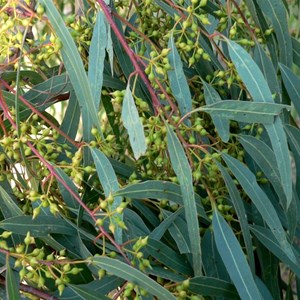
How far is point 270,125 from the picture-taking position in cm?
116

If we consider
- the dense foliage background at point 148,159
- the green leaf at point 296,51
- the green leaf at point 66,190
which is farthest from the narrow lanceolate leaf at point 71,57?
the green leaf at point 296,51

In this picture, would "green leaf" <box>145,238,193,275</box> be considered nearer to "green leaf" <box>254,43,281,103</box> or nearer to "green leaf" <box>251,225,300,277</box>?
"green leaf" <box>251,225,300,277</box>

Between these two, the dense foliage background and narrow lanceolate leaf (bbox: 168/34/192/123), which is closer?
the dense foliage background

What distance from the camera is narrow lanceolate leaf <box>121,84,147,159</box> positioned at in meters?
1.03

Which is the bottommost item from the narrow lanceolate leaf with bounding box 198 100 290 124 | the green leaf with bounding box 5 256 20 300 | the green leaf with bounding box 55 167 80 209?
the green leaf with bounding box 5 256 20 300

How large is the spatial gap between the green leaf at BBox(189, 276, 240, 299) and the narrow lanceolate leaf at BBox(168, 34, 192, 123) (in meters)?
0.26

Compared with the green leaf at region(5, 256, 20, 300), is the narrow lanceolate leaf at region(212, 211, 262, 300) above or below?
below

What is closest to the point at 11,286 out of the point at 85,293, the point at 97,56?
the point at 85,293

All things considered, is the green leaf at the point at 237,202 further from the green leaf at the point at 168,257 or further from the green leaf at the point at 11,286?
the green leaf at the point at 11,286

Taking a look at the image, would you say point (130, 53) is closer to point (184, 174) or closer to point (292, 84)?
point (184, 174)

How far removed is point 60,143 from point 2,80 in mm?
138

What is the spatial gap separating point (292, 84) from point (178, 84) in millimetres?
A: 296

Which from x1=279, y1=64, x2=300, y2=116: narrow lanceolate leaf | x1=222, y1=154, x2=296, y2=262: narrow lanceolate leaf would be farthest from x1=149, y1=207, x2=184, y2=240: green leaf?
x1=279, y1=64, x2=300, y2=116: narrow lanceolate leaf

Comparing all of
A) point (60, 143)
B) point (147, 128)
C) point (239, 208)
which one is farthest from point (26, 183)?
point (239, 208)
